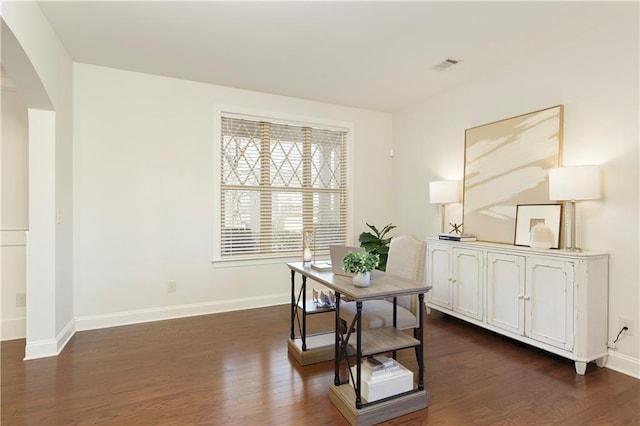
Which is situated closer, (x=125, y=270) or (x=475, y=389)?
(x=475, y=389)

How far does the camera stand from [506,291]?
3080 millimetres

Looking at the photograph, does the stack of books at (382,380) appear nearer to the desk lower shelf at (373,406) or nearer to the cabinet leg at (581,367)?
the desk lower shelf at (373,406)

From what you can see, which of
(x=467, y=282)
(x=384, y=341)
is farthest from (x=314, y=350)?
(x=467, y=282)

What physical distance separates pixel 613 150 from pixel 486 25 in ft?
4.72

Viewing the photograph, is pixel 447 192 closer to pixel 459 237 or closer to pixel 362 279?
pixel 459 237

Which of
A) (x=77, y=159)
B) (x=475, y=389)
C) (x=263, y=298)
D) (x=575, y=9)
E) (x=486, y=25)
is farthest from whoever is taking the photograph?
(x=263, y=298)

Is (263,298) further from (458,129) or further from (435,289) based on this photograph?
(458,129)

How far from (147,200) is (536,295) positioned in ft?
13.1

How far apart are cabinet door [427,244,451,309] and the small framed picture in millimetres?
727

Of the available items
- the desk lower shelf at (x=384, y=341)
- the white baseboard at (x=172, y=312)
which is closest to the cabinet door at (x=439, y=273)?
the desk lower shelf at (x=384, y=341)

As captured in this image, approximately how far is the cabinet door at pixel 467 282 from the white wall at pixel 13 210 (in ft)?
14.4

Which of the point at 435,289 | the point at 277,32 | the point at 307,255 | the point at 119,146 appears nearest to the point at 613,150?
the point at 435,289

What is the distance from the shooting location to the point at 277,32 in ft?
→ 9.45

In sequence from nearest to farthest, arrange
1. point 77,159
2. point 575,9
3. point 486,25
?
1. point 575,9
2. point 486,25
3. point 77,159
